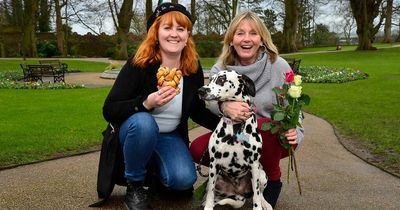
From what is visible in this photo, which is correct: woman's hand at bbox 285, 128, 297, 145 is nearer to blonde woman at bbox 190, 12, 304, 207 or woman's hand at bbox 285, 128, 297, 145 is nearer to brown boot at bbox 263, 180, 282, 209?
blonde woman at bbox 190, 12, 304, 207

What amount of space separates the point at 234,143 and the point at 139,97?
36.3 inches

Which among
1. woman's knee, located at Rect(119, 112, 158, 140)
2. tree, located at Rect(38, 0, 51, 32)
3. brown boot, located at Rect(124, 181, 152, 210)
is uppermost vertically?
tree, located at Rect(38, 0, 51, 32)

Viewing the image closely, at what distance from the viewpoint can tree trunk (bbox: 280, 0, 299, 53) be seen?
137 ft

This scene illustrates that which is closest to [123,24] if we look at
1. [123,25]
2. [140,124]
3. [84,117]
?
[123,25]

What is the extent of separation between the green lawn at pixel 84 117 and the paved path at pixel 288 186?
2.03 feet

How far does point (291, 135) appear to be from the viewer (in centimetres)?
397

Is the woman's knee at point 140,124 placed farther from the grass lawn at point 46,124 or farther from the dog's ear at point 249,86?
the grass lawn at point 46,124

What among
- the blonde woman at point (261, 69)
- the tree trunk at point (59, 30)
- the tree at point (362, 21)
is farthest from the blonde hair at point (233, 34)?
the tree trunk at point (59, 30)

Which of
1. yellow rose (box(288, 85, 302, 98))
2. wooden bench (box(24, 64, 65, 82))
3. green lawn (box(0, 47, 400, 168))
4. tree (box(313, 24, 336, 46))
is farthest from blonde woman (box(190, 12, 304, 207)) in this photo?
tree (box(313, 24, 336, 46))

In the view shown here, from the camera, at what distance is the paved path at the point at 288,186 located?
459cm

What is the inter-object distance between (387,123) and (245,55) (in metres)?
6.38

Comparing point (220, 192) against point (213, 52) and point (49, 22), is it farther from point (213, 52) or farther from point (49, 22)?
point (49, 22)

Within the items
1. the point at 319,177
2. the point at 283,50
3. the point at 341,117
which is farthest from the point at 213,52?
the point at 319,177

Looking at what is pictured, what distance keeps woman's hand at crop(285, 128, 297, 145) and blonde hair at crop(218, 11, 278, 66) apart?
2.46ft
